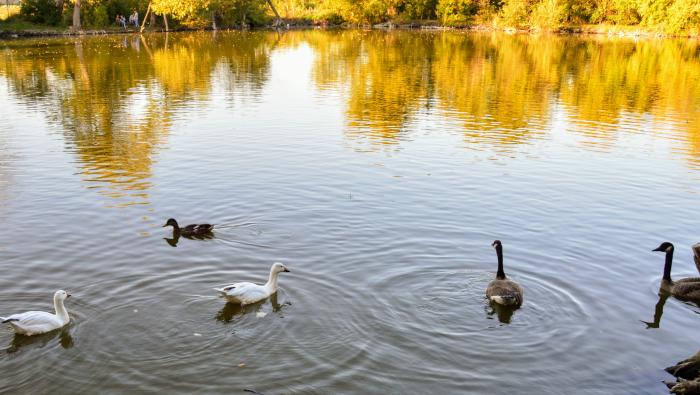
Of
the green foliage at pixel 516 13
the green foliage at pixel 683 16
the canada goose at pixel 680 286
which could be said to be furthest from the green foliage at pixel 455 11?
the canada goose at pixel 680 286

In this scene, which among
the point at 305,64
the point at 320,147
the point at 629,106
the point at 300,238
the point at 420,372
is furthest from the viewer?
the point at 305,64

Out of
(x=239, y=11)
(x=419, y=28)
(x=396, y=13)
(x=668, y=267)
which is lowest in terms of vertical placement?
(x=668, y=267)

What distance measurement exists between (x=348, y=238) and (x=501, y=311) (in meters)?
4.65

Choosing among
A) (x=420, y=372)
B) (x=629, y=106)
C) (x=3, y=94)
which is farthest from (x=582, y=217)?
(x=3, y=94)

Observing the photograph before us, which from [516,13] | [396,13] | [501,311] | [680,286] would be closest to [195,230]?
[501,311]

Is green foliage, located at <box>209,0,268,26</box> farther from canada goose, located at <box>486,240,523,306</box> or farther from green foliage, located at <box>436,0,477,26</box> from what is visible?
canada goose, located at <box>486,240,523,306</box>

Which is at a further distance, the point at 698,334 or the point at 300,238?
the point at 300,238

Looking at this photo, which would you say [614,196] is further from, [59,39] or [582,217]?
[59,39]

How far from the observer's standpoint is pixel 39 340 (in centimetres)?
1012

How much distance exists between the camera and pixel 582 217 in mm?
16750

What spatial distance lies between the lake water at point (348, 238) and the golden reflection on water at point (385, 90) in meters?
0.27

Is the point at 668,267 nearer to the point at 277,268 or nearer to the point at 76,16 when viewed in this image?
the point at 277,268

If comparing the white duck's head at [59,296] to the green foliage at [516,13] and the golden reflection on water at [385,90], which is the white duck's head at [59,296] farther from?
the green foliage at [516,13]

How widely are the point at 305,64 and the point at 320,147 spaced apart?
3016 cm
